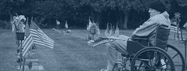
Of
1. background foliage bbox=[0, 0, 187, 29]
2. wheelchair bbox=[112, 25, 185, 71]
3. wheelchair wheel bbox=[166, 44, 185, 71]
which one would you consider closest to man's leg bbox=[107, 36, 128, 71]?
wheelchair bbox=[112, 25, 185, 71]

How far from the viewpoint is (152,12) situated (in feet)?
26.7

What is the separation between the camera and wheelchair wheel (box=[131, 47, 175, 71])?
7594mm

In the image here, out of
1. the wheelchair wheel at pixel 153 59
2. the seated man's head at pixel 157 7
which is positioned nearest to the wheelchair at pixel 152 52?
the wheelchair wheel at pixel 153 59

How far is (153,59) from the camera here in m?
7.89

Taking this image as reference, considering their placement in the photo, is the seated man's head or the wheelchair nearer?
the wheelchair

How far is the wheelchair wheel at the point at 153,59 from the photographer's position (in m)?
7.59

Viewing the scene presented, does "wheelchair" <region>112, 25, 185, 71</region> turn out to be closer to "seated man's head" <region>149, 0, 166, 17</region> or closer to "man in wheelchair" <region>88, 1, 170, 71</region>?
"man in wheelchair" <region>88, 1, 170, 71</region>

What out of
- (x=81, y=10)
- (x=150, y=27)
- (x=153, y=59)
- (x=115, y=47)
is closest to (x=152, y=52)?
(x=153, y=59)

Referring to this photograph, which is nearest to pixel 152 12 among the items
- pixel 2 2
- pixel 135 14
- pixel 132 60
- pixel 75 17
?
pixel 132 60

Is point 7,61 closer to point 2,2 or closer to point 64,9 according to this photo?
point 2,2

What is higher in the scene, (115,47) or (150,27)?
(150,27)

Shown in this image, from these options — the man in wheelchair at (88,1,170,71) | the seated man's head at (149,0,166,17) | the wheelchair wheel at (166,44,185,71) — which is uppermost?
the seated man's head at (149,0,166,17)

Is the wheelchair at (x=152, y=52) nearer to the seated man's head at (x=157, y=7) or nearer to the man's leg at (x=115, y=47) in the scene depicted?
the man's leg at (x=115, y=47)

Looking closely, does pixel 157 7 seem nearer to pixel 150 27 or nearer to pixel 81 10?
pixel 150 27
